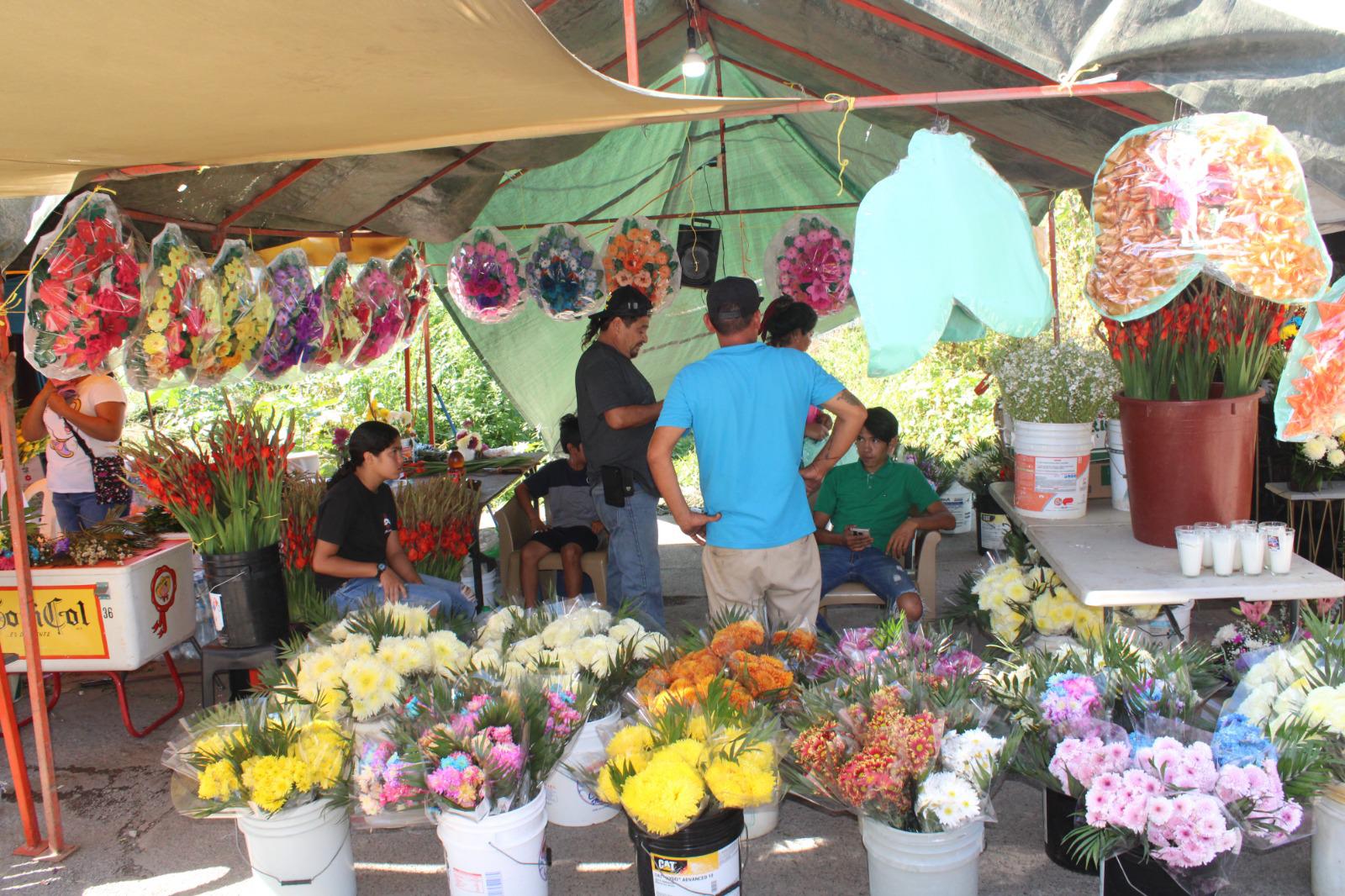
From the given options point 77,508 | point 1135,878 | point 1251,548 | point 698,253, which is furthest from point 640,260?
point 1135,878

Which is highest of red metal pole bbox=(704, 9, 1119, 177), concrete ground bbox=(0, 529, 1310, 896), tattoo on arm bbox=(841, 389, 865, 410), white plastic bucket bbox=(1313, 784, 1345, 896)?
red metal pole bbox=(704, 9, 1119, 177)

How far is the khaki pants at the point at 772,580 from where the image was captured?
3143 mm

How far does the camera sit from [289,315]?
3.99 meters

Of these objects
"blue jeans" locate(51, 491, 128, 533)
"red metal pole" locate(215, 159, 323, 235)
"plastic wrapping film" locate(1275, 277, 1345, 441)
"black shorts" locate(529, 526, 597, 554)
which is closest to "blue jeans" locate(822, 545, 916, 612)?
"black shorts" locate(529, 526, 597, 554)

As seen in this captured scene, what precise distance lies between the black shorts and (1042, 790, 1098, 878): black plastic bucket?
8.37 feet

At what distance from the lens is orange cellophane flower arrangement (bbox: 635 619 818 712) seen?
2.30 m

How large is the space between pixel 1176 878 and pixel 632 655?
1.35 metres

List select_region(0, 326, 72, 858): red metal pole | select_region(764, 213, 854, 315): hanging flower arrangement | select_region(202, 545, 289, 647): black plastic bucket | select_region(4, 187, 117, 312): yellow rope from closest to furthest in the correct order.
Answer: select_region(0, 326, 72, 858): red metal pole → select_region(4, 187, 117, 312): yellow rope → select_region(202, 545, 289, 647): black plastic bucket → select_region(764, 213, 854, 315): hanging flower arrangement

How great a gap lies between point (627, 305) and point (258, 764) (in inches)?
89.0

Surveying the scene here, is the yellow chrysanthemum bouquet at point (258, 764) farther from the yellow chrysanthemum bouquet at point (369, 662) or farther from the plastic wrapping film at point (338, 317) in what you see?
the plastic wrapping film at point (338, 317)

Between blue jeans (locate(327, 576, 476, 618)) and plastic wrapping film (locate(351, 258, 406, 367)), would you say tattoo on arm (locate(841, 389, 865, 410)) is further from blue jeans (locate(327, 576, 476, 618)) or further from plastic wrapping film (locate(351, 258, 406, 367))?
plastic wrapping film (locate(351, 258, 406, 367))

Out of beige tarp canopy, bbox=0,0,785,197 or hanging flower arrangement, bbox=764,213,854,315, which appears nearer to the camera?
beige tarp canopy, bbox=0,0,785,197

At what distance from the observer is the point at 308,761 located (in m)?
2.30

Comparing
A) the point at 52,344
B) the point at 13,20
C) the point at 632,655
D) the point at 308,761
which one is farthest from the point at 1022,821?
the point at 52,344
